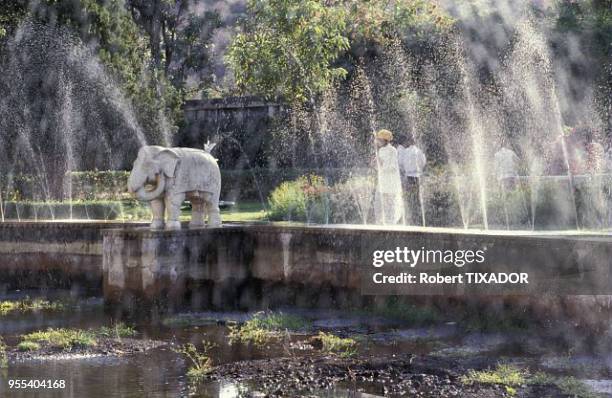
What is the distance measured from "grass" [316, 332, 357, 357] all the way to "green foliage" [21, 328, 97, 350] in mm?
2565

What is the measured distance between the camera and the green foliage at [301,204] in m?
19.6

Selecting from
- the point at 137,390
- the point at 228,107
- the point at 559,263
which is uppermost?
the point at 228,107

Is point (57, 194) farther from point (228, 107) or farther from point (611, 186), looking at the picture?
point (611, 186)

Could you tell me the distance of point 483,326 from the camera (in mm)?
12391

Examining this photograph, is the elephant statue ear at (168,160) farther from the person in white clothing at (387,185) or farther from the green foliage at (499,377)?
the green foliage at (499,377)

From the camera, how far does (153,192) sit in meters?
15.1

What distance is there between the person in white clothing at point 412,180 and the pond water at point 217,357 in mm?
5420

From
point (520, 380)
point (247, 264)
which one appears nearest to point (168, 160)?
point (247, 264)

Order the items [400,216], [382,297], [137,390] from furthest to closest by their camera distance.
A: [400,216], [382,297], [137,390]

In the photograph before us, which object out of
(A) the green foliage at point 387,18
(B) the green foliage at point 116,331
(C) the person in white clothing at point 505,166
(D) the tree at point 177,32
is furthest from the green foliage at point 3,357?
(D) the tree at point 177,32

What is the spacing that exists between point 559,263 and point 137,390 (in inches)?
194

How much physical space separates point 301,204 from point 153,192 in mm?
5410

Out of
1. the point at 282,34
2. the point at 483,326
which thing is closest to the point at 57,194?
the point at 282,34

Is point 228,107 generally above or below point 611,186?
above
